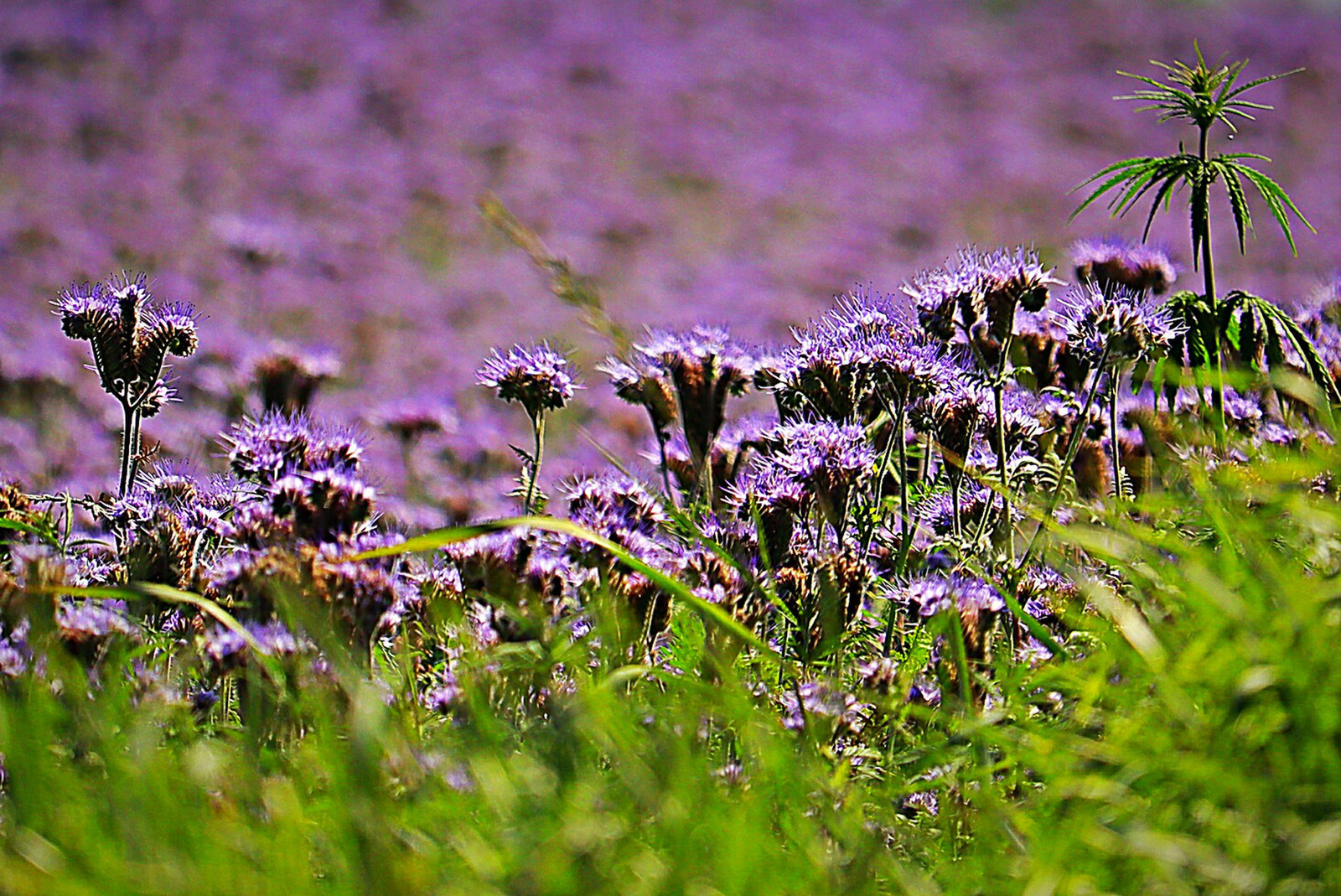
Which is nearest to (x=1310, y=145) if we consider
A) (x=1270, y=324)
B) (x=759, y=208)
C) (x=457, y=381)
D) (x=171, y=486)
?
(x=759, y=208)

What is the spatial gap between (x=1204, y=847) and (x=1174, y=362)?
1.15 m

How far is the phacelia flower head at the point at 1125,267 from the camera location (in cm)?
206

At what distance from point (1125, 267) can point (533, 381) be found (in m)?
1.04

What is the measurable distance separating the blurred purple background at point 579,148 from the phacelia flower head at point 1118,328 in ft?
18.0

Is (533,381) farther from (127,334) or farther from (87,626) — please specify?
(87,626)

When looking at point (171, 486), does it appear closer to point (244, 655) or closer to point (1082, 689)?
point (244, 655)

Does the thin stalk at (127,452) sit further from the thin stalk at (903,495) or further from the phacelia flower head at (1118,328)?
the phacelia flower head at (1118,328)

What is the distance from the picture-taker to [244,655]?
125cm

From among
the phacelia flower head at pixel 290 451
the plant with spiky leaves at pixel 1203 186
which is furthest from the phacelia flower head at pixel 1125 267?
the phacelia flower head at pixel 290 451

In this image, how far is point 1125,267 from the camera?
2.06m

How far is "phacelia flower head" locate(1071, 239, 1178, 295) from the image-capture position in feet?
6.77

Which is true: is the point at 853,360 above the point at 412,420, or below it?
below

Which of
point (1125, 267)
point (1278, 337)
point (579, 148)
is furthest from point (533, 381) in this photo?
point (579, 148)

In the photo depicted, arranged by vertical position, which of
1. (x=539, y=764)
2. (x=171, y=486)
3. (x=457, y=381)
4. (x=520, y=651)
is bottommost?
(x=539, y=764)
